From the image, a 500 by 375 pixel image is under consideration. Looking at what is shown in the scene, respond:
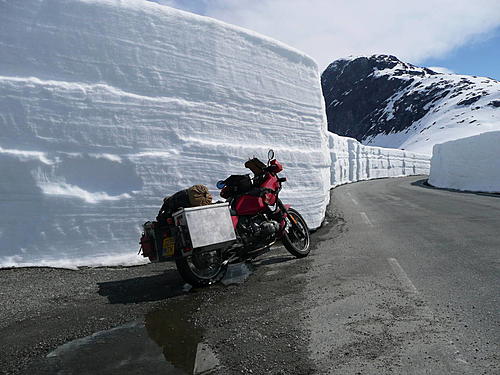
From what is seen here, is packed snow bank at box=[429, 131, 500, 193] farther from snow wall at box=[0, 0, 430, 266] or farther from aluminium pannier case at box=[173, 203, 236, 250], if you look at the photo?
aluminium pannier case at box=[173, 203, 236, 250]

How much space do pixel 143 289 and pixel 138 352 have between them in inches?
65.0

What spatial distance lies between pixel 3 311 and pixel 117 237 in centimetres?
202

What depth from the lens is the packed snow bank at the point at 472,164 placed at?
772 inches

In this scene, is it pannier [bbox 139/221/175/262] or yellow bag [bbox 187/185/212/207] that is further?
yellow bag [bbox 187/185/212/207]

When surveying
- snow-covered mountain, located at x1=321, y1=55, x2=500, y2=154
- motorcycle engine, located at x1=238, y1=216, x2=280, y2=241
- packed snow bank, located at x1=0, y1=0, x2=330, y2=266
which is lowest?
motorcycle engine, located at x1=238, y1=216, x2=280, y2=241

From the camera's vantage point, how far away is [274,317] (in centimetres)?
335

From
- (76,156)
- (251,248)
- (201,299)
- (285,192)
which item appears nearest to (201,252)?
(201,299)

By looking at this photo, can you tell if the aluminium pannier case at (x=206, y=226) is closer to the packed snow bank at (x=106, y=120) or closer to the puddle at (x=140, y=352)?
the puddle at (x=140, y=352)

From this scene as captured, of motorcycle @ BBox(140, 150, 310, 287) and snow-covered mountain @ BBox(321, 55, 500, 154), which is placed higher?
snow-covered mountain @ BBox(321, 55, 500, 154)

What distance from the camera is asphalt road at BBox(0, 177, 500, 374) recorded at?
8.38 feet

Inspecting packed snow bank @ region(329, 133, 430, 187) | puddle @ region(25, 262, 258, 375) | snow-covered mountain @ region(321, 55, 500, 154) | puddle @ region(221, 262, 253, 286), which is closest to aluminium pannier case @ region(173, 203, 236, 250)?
puddle @ region(221, 262, 253, 286)

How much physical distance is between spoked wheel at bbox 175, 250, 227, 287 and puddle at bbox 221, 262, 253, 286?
119 millimetres

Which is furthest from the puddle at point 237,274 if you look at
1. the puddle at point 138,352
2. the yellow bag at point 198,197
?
the puddle at point 138,352

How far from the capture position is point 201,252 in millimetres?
4348
